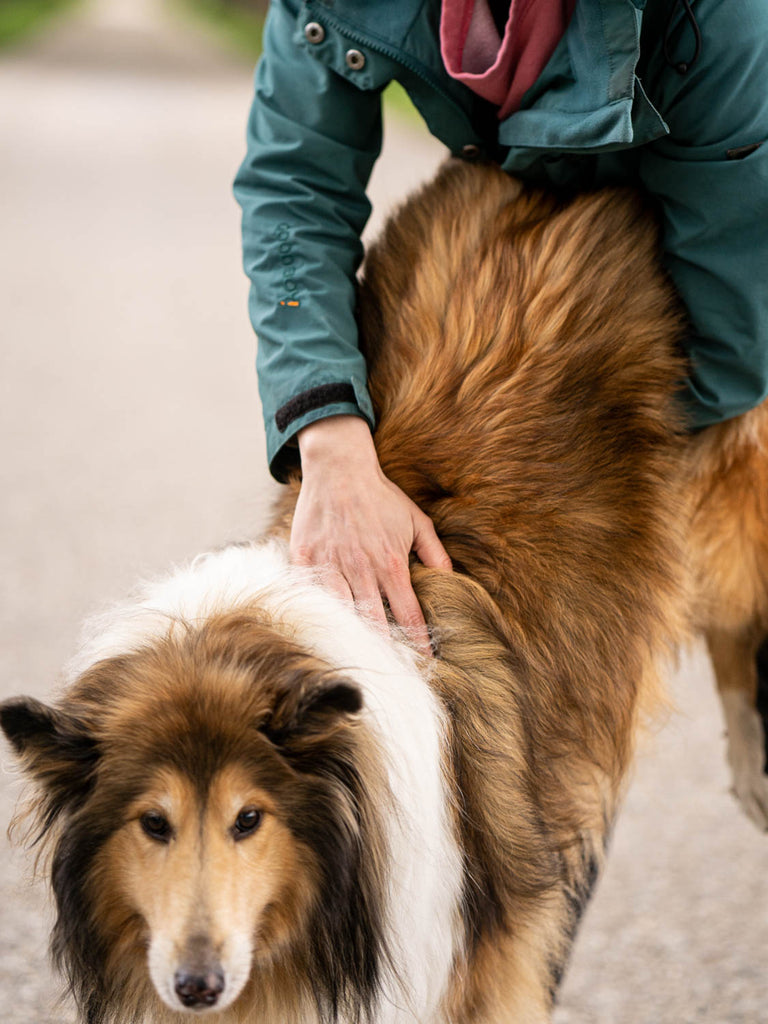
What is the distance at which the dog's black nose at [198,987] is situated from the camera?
135 cm

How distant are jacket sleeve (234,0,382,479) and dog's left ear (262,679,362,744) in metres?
0.49

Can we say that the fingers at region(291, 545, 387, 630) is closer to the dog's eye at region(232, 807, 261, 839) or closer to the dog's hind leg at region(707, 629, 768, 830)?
the dog's eye at region(232, 807, 261, 839)

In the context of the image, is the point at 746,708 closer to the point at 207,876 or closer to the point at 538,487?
the point at 538,487

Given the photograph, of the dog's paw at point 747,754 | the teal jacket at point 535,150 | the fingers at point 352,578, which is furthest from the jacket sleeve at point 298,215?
the dog's paw at point 747,754

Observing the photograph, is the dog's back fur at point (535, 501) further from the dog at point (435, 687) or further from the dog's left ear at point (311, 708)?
the dog's left ear at point (311, 708)

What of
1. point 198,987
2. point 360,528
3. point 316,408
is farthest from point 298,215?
point 198,987

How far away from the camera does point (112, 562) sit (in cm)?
395

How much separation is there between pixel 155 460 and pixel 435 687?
3364 millimetres

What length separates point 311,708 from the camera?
141 centimetres

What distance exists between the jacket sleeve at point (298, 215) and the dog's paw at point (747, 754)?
109cm

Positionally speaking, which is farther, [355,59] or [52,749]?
[355,59]

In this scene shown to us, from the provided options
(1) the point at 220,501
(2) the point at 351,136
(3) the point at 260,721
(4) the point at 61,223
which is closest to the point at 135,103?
(4) the point at 61,223

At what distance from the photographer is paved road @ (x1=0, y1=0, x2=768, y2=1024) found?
2398 mm

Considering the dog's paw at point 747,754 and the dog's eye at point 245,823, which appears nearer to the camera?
the dog's eye at point 245,823
